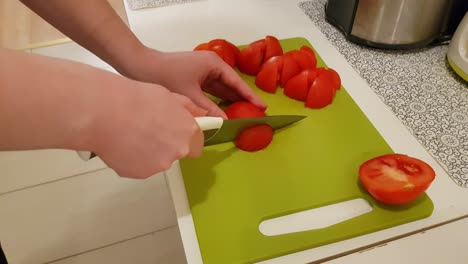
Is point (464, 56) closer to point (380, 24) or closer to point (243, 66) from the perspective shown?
point (380, 24)

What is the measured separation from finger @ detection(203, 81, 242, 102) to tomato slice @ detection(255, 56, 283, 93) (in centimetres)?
7

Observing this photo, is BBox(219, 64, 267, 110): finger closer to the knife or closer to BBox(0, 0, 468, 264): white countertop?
the knife

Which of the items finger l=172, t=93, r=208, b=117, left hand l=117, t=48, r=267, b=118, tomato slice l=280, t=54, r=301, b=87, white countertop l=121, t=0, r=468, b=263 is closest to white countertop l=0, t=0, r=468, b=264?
white countertop l=121, t=0, r=468, b=263

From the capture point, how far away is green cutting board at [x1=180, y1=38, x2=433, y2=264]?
0.55 metres

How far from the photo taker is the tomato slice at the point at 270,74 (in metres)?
0.75

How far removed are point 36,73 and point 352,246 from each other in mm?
415

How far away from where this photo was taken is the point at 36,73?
0.35 m

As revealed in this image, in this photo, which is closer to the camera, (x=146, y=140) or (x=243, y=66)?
(x=146, y=140)

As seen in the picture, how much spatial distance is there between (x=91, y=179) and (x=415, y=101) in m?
0.78

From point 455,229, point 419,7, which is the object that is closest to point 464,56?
point 419,7

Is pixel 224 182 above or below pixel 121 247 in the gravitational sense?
above

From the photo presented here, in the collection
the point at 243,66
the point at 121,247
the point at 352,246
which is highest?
the point at 243,66

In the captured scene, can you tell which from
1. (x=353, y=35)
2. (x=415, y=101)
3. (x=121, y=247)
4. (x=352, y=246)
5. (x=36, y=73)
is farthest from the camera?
(x=121, y=247)

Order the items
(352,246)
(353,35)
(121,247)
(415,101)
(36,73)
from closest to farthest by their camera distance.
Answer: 1. (36,73)
2. (352,246)
3. (415,101)
4. (353,35)
5. (121,247)
